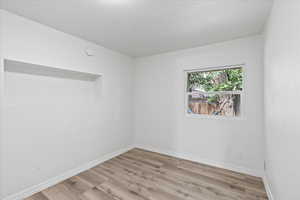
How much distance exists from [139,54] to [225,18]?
1.95 m

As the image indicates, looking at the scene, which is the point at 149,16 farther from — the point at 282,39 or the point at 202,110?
the point at 202,110

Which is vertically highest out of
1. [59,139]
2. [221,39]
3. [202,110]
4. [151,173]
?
[221,39]

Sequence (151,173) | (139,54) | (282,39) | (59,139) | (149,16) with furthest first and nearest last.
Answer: (139,54), (151,173), (59,139), (149,16), (282,39)

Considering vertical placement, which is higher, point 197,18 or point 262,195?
point 197,18

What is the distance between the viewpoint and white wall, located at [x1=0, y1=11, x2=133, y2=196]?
1709 millimetres

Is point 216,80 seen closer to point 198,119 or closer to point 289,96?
point 198,119

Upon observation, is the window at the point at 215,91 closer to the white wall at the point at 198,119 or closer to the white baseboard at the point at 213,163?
the white wall at the point at 198,119

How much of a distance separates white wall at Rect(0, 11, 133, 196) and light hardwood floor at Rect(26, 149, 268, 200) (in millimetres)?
329

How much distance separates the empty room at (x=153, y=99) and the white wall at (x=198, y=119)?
20 mm

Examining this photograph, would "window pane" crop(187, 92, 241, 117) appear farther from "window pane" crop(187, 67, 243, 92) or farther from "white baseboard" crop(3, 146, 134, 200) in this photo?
"white baseboard" crop(3, 146, 134, 200)

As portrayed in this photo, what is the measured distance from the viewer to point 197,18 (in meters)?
1.80

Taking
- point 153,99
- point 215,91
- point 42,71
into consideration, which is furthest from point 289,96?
point 42,71

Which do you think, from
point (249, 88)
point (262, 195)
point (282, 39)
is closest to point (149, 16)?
point (282, 39)

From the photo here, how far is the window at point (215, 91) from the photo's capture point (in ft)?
8.16
